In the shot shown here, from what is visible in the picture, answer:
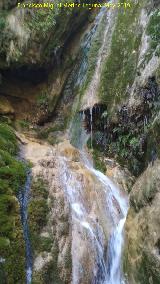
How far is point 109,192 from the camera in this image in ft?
33.5

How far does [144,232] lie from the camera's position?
812 centimetres

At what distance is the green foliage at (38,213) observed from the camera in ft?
26.7

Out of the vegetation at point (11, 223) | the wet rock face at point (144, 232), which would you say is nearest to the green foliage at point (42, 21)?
the vegetation at point (11, 223)

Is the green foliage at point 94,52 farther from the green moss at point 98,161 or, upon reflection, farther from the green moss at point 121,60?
the green moss at point 98,161

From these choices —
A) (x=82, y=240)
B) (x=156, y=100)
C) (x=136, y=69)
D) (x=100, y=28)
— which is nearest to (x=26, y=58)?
(x=100, y=28)

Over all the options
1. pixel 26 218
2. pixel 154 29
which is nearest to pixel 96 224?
pixel 26 218

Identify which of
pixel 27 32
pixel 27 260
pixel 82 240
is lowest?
pixel 27 260

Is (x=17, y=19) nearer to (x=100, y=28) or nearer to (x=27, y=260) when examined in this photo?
(x=100, y=28)

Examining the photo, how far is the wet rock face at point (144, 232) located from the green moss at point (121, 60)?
154 inches

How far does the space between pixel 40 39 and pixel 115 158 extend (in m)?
4.53

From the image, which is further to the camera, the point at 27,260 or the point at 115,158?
the point at 115,158

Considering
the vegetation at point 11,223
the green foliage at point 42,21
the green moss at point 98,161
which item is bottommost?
the vegetation at point 11,223

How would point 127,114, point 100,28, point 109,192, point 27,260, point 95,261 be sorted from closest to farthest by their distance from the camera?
point 27,260 < point 95,261 < point 109,192 < point 127,114 < point 100,28

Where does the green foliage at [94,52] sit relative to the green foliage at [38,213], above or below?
above
